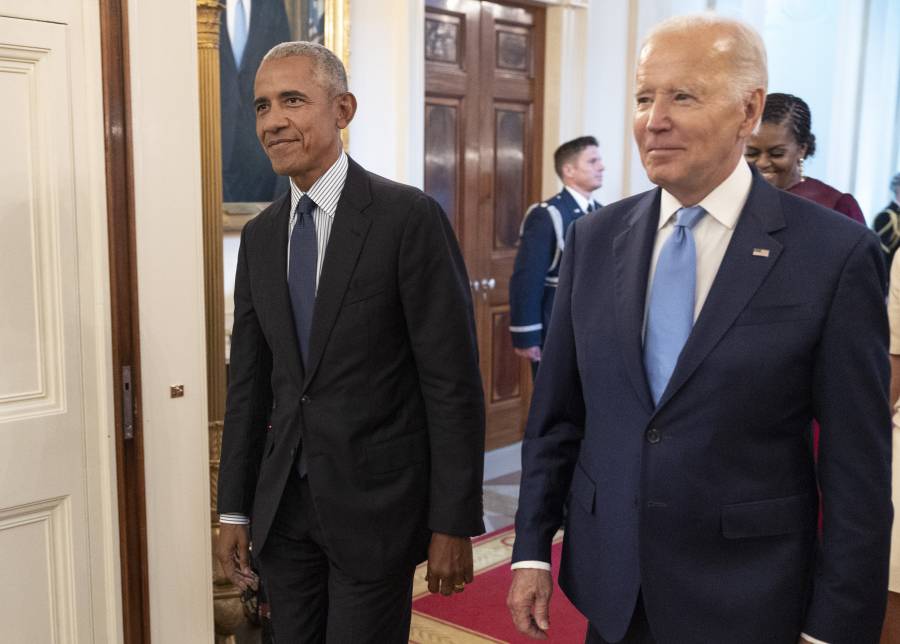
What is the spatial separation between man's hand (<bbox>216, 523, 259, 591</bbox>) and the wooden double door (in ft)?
11.1

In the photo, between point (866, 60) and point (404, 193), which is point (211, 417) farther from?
point (866, 60)

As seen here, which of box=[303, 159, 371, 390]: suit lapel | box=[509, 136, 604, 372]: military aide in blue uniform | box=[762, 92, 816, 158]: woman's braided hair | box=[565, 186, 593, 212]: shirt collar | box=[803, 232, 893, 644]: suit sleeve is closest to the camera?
box=[803, 232, 893, 644]: suit sleeve

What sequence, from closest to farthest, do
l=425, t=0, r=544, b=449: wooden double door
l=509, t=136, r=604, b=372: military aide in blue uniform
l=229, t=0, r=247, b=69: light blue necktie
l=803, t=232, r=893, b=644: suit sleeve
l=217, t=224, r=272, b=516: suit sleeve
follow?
l=803, t=232, r=893, b=644: suit sleeve, l=217, t=224, r=272, b=516: suit sleeve, l=229, t=0, r=247, b=69: light blue necktie, l=509, t=136, r=604, b=372: military aide in blue uniform, l=425, t=0, r=544, b=449: wooden double door

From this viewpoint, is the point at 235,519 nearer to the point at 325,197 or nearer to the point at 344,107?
the point at 325,197

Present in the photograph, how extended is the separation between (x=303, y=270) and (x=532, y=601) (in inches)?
31.8

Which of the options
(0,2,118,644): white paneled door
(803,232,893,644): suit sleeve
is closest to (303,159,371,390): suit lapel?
(0,2,118,644): white paneled door

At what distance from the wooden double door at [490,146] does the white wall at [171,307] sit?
307 cm

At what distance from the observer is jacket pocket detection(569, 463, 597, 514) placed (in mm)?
1578

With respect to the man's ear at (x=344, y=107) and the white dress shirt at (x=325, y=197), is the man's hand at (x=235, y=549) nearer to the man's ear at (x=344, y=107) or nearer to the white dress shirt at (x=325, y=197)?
the white dress shirt at (x=325, y=197)

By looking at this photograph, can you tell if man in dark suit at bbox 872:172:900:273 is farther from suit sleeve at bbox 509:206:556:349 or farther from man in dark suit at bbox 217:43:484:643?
man in dark suit at bbox 217:43:484:643

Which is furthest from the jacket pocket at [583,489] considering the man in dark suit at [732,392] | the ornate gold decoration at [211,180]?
the ornate gold decoration at [211,180]

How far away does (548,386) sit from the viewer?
1.66 metres

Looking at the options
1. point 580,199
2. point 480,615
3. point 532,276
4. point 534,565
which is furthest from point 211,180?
point 580,199

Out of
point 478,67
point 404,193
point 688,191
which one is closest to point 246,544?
point 404,193
